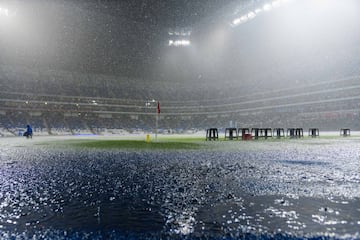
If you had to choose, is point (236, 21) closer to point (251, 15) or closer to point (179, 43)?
point (251, 15)

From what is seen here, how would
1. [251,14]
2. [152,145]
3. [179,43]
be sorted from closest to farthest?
[152,145] → [251,14] → [179,43]

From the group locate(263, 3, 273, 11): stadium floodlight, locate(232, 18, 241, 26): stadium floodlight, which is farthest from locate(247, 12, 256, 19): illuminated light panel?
locate(232, 18, 241, 26): stadium floodlight

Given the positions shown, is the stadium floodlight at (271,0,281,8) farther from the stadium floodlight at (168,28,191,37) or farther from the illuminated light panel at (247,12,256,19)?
the stadium floodlight at (168,28,191,37)

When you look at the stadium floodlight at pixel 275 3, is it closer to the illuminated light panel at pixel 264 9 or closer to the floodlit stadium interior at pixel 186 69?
the illuminated light panel at pixel 264 9

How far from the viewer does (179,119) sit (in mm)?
70438

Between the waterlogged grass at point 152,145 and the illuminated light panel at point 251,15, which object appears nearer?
the waterlogged grass at point 152,145

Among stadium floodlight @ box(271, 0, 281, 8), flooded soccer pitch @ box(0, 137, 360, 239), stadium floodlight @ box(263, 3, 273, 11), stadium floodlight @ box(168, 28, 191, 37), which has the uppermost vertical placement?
stadium floodlight @ box(168, 28, 191, 37)

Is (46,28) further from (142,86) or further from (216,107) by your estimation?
(216,107)

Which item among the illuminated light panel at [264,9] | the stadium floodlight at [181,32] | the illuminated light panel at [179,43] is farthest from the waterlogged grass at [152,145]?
the illuminated light panel at [179,43]

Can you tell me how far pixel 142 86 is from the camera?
7162 centimetres

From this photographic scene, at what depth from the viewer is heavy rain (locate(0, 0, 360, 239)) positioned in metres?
2.91

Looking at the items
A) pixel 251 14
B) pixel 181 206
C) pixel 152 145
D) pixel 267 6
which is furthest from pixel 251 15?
pixel 181 206

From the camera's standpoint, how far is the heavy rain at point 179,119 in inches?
115

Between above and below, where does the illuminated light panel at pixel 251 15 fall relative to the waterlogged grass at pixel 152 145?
above
